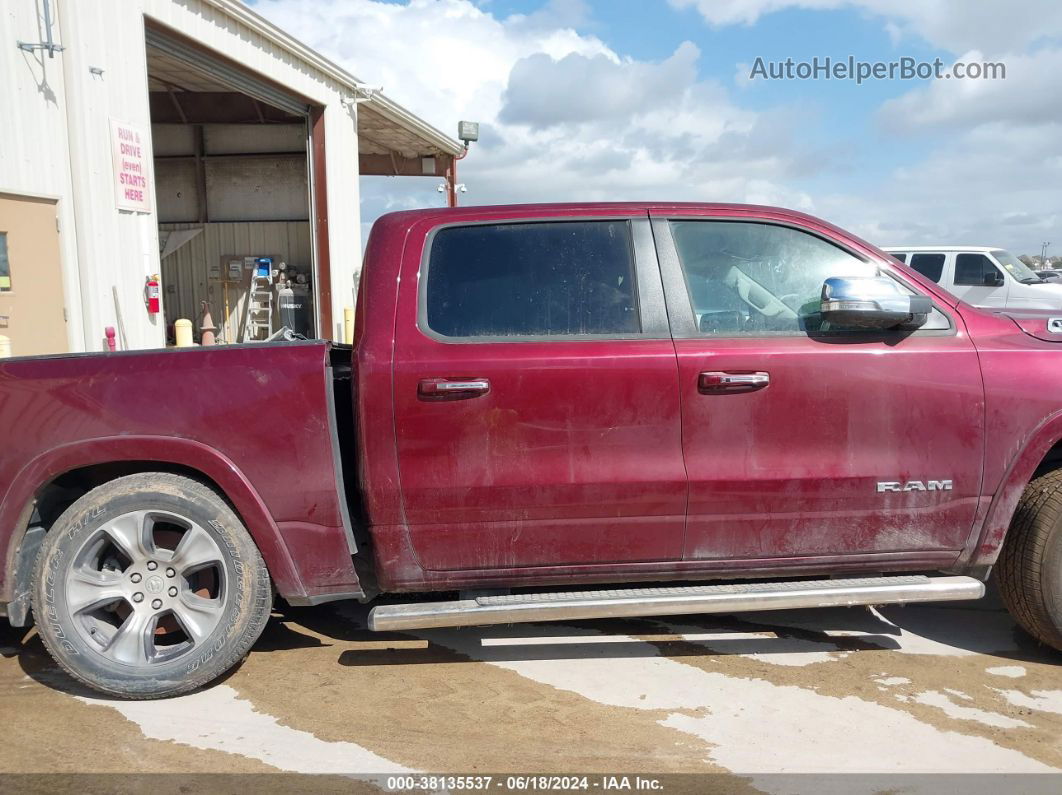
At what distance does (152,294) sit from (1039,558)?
8.78 meters

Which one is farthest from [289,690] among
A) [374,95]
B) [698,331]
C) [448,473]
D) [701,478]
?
[374,95]

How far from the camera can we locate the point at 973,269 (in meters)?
14.8

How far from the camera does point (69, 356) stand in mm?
3268

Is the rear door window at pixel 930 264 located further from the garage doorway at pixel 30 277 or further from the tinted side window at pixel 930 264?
the garage doorway at pixel 30 277

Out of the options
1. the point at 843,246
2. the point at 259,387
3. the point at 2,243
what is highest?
the point at 2,243

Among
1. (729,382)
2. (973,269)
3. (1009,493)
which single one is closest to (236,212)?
(973,269)

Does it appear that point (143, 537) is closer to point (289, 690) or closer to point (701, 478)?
point (289, 690)

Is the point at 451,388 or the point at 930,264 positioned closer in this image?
the point at 451,388

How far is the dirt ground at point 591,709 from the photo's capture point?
277cm

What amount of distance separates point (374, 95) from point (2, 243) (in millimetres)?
8084

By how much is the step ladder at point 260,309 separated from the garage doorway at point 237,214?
2 cm

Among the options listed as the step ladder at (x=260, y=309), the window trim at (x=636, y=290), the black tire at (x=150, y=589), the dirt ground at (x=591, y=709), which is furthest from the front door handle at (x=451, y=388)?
the step ladder at (x=260, y=309)

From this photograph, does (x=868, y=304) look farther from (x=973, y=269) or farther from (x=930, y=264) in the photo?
(x=930, y=264)

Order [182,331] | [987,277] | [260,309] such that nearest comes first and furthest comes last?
[182,331] → [987,277] → [260,309]
